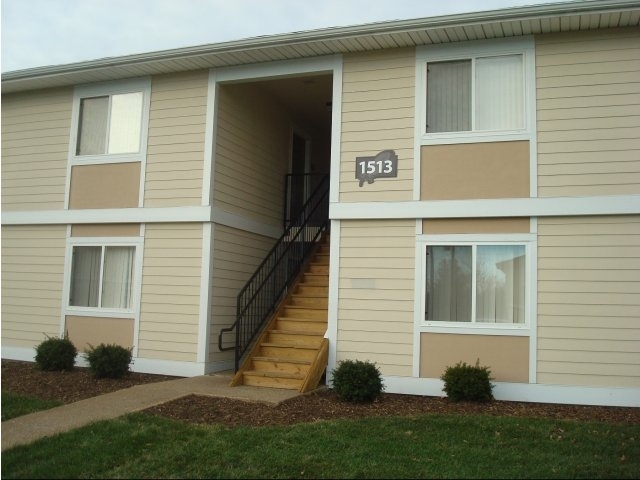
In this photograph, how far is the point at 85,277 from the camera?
11.5 m

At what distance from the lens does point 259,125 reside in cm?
1234

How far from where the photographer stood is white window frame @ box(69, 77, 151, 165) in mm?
11156

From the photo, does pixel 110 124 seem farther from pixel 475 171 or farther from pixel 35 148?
pixel 475 171

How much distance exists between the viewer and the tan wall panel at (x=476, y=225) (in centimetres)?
877

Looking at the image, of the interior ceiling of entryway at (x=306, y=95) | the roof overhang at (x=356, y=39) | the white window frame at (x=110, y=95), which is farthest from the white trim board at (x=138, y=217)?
the interior ceiling of entryway at (x=306, y=95)

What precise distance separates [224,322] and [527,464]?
6.43 metres

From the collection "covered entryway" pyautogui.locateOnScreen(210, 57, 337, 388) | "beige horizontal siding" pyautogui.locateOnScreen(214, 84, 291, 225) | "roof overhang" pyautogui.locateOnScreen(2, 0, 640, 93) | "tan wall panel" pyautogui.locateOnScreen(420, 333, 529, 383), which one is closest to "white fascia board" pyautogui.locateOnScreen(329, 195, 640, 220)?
"covered entryway" pyautogui.locateOnScreen(210, 57, 337, 388)

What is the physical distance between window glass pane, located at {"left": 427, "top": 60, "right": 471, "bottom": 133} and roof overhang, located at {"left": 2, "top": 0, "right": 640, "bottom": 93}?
0.43 meters

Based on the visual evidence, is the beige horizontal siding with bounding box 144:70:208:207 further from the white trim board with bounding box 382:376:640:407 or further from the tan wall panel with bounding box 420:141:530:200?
the white trim board with bounding box 382:376:640:407

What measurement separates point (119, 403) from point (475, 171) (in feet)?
19.5

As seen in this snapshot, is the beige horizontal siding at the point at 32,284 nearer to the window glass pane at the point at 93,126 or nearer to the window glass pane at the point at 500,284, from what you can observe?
the window glass pane at the point at 93,126

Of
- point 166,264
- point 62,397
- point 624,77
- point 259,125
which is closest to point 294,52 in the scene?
point 259,125

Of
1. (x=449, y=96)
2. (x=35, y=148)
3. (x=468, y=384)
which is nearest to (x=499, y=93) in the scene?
(x=449, y=96)

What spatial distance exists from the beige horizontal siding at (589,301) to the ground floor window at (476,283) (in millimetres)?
322
